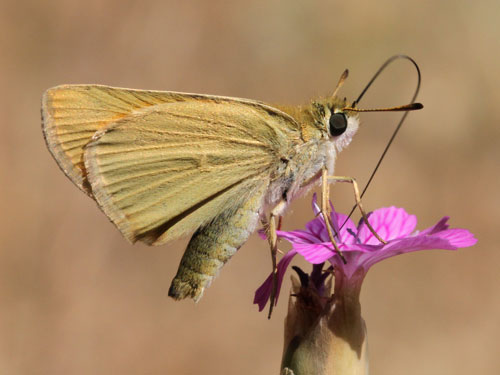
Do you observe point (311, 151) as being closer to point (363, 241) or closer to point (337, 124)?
point (337, 124)

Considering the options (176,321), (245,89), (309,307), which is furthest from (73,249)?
(309,307)

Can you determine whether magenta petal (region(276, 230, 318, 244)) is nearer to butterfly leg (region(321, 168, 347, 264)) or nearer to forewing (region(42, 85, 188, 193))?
butterfly leg (region(321, 168, 347, 264))

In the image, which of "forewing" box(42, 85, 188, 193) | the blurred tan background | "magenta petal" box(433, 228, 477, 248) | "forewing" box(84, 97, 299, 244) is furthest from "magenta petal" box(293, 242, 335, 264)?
the blurred tan background

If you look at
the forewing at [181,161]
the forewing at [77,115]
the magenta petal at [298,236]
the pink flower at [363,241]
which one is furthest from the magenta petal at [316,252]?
the forewing at [77,115]

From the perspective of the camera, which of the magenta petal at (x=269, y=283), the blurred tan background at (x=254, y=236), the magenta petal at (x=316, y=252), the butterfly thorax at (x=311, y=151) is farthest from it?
the blurred tan background at (x=254, y=236)

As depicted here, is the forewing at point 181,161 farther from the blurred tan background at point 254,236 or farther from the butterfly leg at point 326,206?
the blurred tan background at point 254,236

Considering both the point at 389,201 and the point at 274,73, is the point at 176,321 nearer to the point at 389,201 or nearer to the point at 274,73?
the point at 389,201
